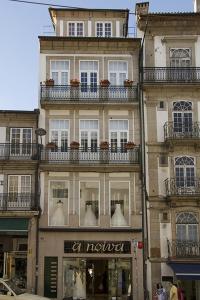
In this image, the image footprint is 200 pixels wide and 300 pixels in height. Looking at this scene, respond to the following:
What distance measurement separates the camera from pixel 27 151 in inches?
1238

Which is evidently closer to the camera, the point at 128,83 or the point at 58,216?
the point at 58,216

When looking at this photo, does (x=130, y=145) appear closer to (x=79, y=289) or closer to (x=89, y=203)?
(x=89, y=203)

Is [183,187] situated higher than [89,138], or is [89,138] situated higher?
[89,138]

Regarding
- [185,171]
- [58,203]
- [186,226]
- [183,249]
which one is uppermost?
[185,171]

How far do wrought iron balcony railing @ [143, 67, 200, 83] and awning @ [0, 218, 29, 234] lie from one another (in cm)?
1114

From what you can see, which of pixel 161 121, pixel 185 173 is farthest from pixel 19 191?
pixel 185 173

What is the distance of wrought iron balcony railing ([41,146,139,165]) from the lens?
1211 inches

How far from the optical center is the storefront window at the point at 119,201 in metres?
30.4

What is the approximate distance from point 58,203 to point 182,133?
8.36 meters

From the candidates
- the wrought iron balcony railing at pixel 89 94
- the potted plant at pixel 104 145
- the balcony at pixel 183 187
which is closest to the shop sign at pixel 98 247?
the balcony at pixel 183 187

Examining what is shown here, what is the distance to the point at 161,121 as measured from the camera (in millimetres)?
31078

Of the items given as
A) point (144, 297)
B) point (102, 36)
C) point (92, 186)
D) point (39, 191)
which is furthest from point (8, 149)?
point (144, 297)

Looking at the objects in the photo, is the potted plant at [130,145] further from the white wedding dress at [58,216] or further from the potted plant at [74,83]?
the white wedding dress at [58,216]

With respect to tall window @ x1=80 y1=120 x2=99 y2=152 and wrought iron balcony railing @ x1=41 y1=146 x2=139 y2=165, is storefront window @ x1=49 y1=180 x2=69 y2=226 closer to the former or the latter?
wrought iron balcony railing @ x1=41 y1=146 x2=139 y2=165
